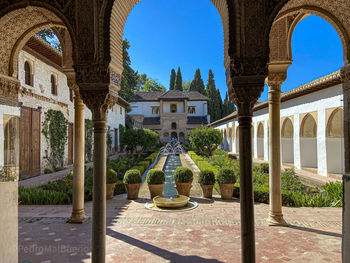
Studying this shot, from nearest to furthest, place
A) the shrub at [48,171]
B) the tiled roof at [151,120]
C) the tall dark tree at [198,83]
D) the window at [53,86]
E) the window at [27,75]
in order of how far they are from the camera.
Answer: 1. the window at [27,75]
2. the shrub at [48,171]
3. the window at [53,86]
4. the tiled roof at [151,120]
5. the tall dark tree at [198,83]

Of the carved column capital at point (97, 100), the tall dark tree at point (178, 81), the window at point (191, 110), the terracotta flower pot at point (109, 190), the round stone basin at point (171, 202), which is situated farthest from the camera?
the tall dark tree at point (178, 81)

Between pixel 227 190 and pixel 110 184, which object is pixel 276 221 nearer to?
pixel 227 190

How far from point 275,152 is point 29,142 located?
37.8 feet

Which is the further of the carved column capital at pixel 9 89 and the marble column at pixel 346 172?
the carved column capital at pixel 9 89

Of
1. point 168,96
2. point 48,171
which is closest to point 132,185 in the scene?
point 48,171

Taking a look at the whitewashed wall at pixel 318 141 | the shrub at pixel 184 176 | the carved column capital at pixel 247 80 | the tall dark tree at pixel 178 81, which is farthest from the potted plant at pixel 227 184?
the tall dark tree at pixel 178 81

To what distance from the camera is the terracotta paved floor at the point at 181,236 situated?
3.84 m

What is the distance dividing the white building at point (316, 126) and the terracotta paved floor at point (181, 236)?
234 inches

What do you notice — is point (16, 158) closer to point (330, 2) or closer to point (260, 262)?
point (260, 262)

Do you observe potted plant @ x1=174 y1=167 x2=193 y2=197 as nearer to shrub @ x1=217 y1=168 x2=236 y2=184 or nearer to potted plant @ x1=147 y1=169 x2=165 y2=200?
potted plant @ x1=147 y1=169 x2=165 y2=200

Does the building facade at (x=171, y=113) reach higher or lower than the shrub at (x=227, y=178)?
higher

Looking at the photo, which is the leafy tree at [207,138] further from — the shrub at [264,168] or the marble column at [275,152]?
the marble column at [275,152]

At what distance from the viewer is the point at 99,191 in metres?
3.46

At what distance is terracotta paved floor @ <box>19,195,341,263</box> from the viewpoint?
12.6 feet
